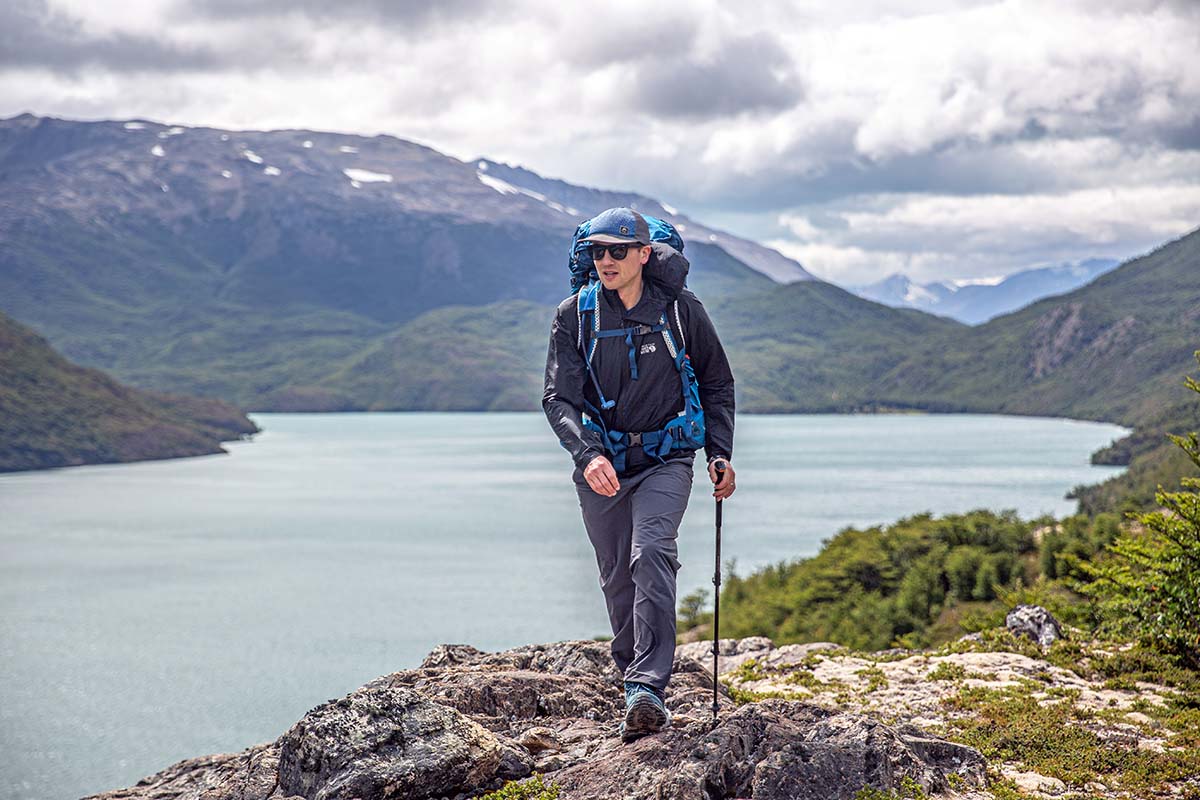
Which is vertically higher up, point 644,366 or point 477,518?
point 644,366

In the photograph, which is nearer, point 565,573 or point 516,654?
point 516,654

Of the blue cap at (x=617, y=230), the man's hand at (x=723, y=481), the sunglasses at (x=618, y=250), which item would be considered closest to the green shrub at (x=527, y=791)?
the man's hand at (x=723, y=481)

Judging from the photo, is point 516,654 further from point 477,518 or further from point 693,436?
Answer: point 477,518

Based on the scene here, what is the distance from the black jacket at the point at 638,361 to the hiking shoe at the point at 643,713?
1.38m

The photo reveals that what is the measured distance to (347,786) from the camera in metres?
6.65

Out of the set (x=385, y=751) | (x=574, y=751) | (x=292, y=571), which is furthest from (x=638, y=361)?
(x=292, y=571)

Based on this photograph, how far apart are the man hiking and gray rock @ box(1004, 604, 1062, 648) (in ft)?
23.4

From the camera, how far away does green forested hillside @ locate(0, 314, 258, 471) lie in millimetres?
157750

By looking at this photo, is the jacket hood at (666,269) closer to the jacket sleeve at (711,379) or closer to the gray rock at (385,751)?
the jacket sleeve at (711,379)

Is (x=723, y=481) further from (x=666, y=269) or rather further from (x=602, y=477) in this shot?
(x=666, y=269)

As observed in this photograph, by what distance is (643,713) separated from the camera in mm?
6852

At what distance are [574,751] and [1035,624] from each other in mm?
7730

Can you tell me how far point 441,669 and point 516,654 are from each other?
108 cm

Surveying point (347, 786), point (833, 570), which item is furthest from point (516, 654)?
point (833, 570)
